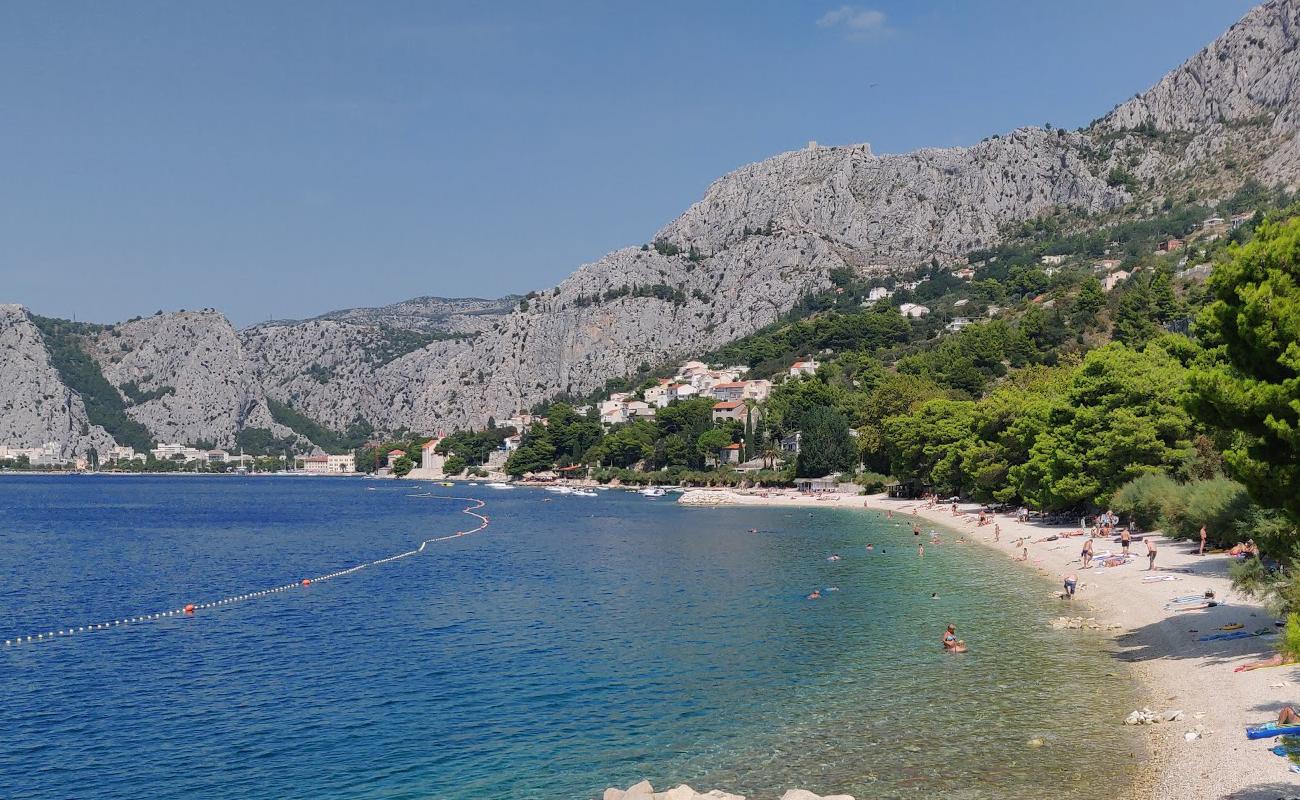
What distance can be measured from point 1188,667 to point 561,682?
51.8 feet

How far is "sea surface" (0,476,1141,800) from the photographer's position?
62.6 ft

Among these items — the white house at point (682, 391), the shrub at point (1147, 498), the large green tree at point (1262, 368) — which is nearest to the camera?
the large green tree at point (1262, 368)

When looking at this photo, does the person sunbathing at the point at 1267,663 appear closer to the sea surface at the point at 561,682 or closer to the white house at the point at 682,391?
the sea surface at the point at 561,682

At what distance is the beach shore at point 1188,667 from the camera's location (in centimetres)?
1647

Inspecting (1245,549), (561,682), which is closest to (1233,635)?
(1245,549)

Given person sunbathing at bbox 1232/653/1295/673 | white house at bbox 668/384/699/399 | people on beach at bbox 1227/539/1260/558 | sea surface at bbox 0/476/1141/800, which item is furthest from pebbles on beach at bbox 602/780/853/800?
white house at bbox 668/384/699/399

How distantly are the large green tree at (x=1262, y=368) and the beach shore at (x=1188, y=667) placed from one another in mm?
4384

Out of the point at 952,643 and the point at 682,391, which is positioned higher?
the point at 682,391

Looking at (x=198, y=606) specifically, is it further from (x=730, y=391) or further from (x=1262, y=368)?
(x=730, y=391)

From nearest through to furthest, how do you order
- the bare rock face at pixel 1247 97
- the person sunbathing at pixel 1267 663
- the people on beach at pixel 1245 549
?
the person sunbathing at pixel 1267 663 < the people on beach at pixel 1245 549 < the bare rock face at pixel 1247 97

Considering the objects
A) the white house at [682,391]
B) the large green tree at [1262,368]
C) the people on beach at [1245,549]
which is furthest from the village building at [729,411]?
the large green tree at [1262,368]

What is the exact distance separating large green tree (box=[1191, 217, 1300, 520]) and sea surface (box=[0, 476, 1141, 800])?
5.91 m

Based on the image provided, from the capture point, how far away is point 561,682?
26.4 metres

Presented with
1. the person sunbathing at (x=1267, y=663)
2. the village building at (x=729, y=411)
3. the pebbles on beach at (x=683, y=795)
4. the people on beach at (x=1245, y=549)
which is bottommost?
the pebbles on beach at (x=683, y=795)
